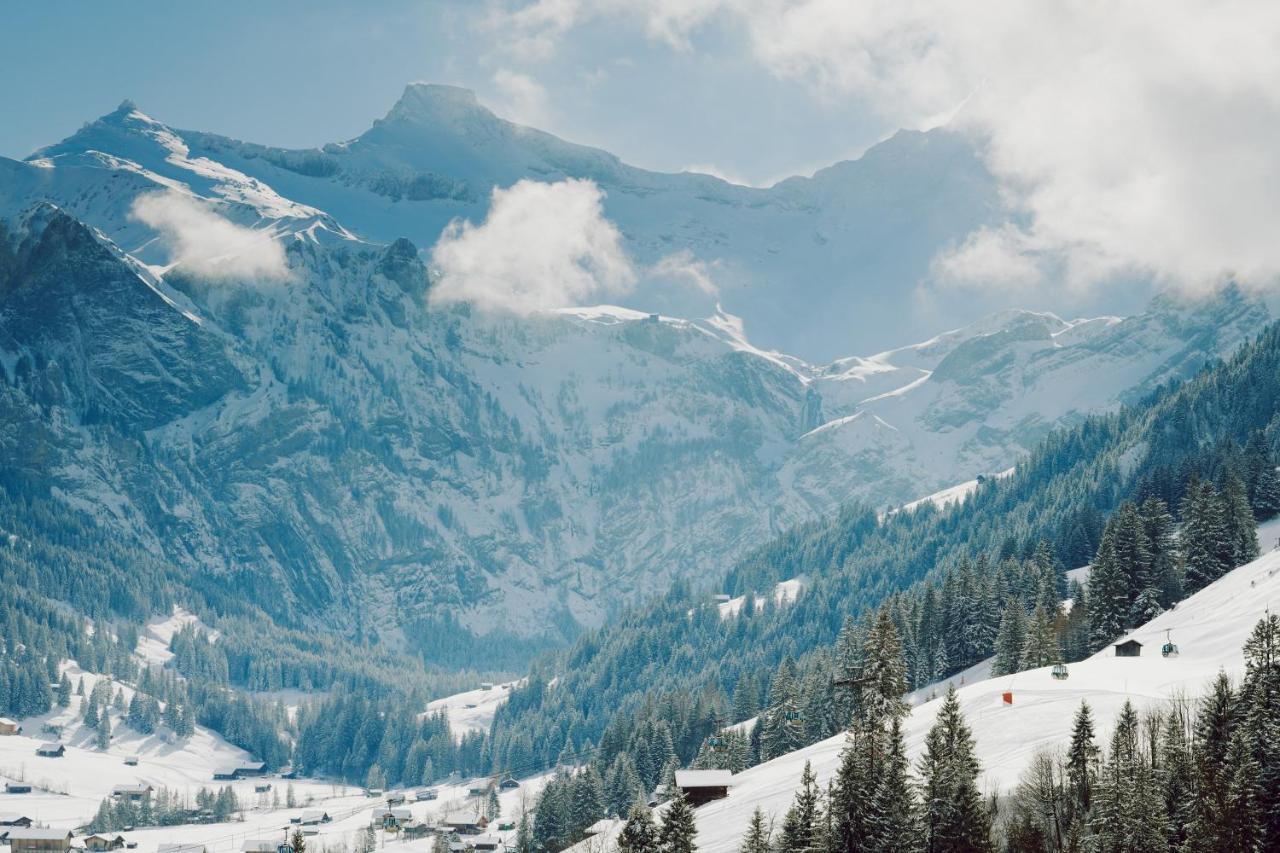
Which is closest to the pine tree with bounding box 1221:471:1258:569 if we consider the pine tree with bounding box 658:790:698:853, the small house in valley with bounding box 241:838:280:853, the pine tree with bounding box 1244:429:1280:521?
the pine tree with bounding box 1244:429:1280:521

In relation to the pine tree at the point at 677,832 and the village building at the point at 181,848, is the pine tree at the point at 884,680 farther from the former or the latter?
the village building at the point at 181,848

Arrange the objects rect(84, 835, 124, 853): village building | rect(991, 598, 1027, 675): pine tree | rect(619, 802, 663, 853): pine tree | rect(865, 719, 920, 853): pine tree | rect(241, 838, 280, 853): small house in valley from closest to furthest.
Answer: rect(865, 719, 920, 853): pine tree → rect(619, 802, 663, 853): pine tree → rect(991, 598, 1027, 675): pine tree → rect(241, 838, 280, 853): small house in valley → rect(84, 835, 124, 853): village building

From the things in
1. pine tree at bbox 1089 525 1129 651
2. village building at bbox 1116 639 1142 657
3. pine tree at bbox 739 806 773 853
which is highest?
pine tree at bbox 1089 525 1129 651

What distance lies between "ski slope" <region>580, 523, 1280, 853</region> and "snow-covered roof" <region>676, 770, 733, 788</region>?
1413mm

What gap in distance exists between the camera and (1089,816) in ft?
256

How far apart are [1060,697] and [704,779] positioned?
98.9 ft

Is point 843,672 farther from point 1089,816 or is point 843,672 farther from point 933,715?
point 1089,816

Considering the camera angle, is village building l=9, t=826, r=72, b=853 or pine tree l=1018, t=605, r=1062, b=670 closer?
pine tree l=1018, t=605, r=1062, b=670

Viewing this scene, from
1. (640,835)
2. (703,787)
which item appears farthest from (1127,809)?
(703,787)

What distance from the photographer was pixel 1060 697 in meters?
99.0

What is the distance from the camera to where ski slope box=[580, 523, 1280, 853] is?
93062 millimetres

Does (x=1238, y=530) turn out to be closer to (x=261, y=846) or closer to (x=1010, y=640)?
(x=1010, y=640)

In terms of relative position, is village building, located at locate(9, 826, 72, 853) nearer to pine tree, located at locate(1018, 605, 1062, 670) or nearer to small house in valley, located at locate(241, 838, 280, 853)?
small house in valley, located at locate(241, 838, 280, 853)

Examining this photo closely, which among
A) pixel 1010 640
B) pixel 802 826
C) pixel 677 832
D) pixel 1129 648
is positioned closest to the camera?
pixel 802 826
